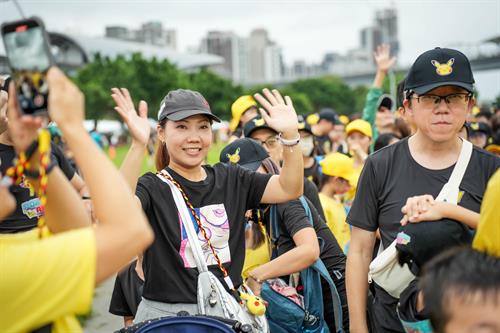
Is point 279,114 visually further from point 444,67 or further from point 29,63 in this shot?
point 29,63

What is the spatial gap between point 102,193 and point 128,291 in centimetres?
238

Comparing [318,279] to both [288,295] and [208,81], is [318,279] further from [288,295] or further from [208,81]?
[208,81]

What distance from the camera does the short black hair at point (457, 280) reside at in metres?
1.69

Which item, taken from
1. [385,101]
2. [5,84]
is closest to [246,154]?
[5,84]

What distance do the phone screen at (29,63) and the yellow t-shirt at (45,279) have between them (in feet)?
1.26

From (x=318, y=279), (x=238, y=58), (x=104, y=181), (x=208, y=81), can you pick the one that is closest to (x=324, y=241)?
(x=318, y=279)

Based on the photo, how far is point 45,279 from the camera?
4.78ft

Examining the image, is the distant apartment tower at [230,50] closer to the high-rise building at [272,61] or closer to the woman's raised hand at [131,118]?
the high-rise building at [272,61]

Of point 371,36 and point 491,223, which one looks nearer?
point 491,223

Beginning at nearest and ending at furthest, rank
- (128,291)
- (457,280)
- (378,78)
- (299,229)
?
(457,280) < (299,229) < (128,291) < (378,78)

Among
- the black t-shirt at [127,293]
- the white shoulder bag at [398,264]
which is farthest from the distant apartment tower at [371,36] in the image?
the white shoulder bag at [398,264]

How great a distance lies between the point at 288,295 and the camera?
324 cm

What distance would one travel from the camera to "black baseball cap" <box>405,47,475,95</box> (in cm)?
241

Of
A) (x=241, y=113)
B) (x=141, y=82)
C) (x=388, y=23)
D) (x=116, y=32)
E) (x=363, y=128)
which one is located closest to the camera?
(x=241, y=113)
